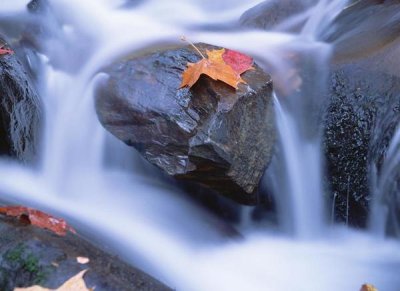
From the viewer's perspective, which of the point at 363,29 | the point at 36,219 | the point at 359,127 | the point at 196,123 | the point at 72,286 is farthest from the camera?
the point at 363,29

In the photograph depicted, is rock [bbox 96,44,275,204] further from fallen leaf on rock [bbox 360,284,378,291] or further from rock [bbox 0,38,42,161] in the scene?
fallen leaf on rock [bbox 360,284,378,291]

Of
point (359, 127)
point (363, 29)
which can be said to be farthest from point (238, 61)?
point (363, 29)

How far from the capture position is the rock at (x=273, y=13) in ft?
15.4

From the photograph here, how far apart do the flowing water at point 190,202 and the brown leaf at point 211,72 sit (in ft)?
1.54

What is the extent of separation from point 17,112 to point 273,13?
275 cm

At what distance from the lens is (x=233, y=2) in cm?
570

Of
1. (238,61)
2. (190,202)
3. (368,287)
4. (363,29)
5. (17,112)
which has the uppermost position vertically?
(363,29)

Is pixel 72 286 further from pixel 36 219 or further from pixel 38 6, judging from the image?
pixel 38 6

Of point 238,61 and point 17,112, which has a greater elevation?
Result: point 238,61

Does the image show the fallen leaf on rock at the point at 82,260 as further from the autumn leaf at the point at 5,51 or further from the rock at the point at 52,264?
the autumn leaf at the point at 5,51

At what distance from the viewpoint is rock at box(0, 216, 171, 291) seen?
1.78m

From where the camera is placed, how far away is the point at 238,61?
3410 mm

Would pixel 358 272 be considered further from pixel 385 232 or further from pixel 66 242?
pixel 66 242

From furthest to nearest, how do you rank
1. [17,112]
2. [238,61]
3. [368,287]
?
[238,61]
[17,112]
[368,287]
